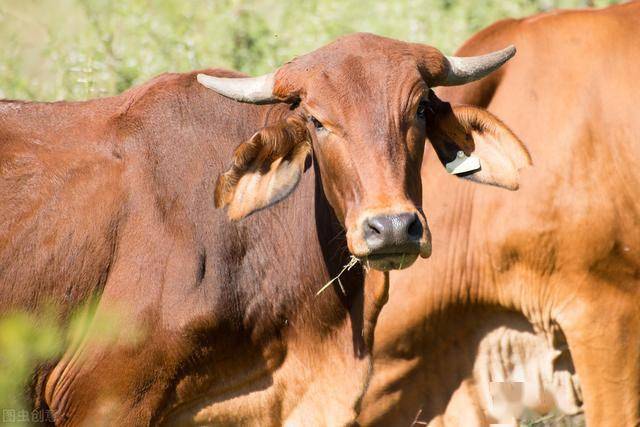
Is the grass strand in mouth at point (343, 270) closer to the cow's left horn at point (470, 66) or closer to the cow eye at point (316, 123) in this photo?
the cow eye at point (316, 123)

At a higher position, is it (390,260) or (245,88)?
(245,88)

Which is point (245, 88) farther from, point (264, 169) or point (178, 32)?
point (178, 32)

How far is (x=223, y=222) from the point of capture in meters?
5.22

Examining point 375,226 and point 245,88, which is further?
point 245,88

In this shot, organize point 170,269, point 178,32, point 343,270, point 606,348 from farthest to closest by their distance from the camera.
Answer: point 178,32 < point 606,348 < point 343,270 < point 170,269

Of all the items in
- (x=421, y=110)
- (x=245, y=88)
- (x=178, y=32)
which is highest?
(x=245, y=88)

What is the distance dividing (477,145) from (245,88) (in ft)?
3.68

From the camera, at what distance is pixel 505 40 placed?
671 centimetres

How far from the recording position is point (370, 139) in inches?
186

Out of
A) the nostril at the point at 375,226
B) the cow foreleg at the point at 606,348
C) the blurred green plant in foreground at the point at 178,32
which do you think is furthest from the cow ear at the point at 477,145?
the blurred green plant in foreground at the point at 178,32

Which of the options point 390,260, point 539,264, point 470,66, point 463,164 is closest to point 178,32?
point 539,264

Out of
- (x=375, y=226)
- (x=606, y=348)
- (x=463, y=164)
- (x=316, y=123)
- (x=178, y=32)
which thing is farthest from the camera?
(x=178, y=32)

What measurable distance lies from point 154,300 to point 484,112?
1734mm

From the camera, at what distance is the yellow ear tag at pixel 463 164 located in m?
5.27
